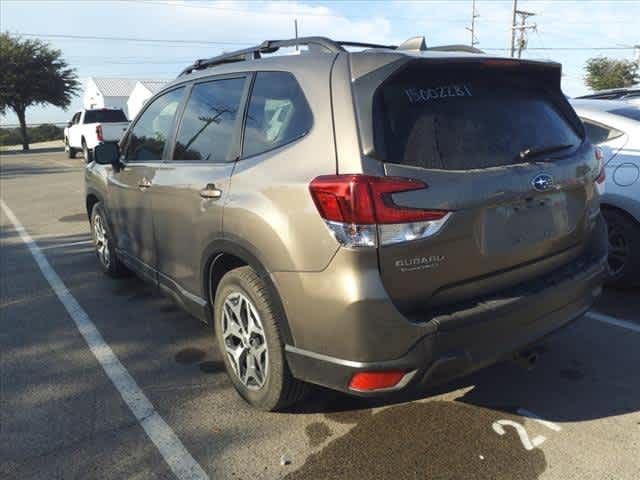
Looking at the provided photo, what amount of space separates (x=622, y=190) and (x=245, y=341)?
10.9 ft

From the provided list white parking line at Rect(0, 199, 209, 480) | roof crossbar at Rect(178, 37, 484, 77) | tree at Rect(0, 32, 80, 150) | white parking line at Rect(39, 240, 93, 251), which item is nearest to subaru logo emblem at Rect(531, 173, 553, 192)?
roof crossbar at Rect(178, 37, 484, 77)

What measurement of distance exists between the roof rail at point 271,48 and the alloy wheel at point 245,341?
135cm

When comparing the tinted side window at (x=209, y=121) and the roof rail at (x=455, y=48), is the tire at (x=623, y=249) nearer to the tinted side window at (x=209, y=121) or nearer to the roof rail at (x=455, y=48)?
the roof rail at (x=455, y=48)

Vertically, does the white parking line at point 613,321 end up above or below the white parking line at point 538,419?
above

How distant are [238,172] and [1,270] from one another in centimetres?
456

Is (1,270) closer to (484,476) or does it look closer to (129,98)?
(484,476)

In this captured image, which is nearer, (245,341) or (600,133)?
(245,341)

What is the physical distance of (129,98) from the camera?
66562mm

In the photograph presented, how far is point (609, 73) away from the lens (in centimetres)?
4919

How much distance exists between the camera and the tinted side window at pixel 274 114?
267 cm

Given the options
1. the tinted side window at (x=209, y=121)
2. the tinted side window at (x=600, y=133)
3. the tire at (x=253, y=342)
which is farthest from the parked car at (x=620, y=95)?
the tire at (x=253, y=342)

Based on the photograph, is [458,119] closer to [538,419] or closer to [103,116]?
[538,419]

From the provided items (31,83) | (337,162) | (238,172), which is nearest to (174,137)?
(238,172)

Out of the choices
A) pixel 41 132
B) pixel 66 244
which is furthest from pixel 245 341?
pixel 41 132
